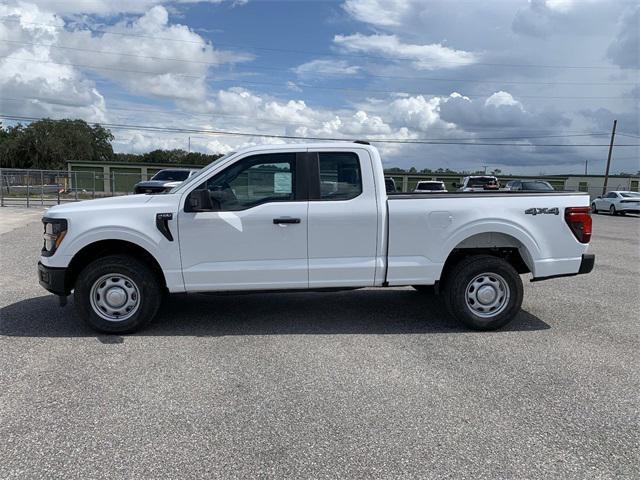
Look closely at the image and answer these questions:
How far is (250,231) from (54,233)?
198cm

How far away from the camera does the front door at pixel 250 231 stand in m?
5.18

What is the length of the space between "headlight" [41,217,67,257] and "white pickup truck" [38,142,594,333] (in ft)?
0.04

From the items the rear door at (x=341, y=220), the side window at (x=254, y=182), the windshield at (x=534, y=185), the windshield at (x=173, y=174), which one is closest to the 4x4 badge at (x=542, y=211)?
the rear door at (x=341, y=220)

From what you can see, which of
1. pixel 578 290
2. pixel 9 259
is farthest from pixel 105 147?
pixel 578 290

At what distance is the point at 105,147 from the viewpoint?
94.9 meters

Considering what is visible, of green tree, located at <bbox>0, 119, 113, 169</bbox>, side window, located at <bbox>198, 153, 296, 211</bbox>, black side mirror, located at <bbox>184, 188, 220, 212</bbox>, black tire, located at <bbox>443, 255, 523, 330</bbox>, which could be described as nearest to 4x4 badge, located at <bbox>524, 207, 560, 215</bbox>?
black tire, located at <bbox>443, 255, 523, 330</bbox>

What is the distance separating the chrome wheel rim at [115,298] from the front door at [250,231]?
59 cm

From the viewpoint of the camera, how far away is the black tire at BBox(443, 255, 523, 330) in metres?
5.49

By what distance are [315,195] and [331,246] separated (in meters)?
0.55

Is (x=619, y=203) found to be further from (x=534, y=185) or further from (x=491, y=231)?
(x=491, y=231)

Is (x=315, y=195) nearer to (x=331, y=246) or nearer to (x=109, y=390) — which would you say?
(x=331, y=246)

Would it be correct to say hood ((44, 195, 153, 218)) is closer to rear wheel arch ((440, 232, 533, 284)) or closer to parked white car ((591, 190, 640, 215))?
rear wheel arch ((440, 232, 533, 284))

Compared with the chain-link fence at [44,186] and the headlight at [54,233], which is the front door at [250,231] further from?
the chain-link fence at [44,186]

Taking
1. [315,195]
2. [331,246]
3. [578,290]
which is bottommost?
[578,290]
